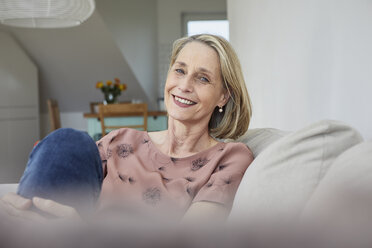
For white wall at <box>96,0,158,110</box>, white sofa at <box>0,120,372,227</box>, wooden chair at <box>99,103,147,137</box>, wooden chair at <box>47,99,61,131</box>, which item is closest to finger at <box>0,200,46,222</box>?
white sofa at <box>0,120,372,227</box>

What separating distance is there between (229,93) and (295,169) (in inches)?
25.2

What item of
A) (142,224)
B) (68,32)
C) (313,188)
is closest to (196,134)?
(313,188)

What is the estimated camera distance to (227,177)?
3.84ft

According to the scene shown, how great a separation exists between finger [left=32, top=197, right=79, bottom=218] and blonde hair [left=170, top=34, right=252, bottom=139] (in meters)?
0.75

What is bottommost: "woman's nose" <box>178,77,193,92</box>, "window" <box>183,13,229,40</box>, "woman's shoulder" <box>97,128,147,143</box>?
"woman's shoulder" <box>97,128,147,143</box>

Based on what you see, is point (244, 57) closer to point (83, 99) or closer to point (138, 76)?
point (138, 76)

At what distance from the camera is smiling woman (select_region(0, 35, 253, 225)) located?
1.02 m

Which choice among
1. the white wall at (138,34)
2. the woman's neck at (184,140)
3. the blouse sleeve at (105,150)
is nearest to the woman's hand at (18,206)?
the blouse sleeve at (105,150)

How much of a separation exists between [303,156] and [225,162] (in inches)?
16.1

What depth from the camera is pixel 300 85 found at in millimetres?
1776

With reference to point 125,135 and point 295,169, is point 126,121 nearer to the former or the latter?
point 125,135

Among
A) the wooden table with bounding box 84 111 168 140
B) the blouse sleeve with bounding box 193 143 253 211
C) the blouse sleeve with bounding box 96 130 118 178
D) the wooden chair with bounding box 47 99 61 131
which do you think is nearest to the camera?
the blouse sleeve with bounding box 193 143 253 211

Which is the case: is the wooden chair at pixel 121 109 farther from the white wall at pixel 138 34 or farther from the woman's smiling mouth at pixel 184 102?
the white wall at pixel 138 34

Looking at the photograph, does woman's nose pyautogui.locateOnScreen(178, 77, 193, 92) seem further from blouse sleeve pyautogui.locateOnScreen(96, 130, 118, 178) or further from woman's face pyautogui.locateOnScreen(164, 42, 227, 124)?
blouse sleeve pyautogui.locateOnScreen(96, 130, 118, 178)
